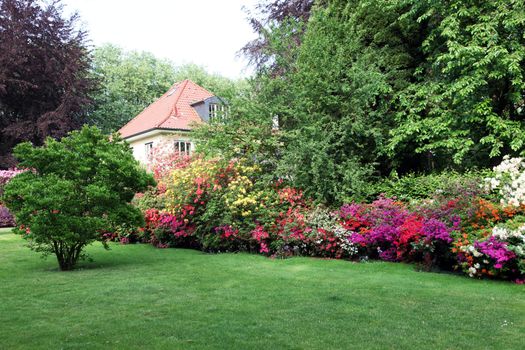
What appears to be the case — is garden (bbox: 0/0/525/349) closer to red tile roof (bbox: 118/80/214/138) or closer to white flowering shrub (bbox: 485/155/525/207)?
white flowering shrub (bbox: 485/155/525/207)

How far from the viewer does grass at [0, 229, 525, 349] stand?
15.3ft

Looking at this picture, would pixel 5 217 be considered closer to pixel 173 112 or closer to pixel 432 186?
pixel 173 112

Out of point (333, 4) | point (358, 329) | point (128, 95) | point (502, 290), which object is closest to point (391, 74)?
point (333, 4)

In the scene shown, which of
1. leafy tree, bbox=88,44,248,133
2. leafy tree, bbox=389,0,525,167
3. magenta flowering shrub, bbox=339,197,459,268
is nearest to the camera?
magenta flowering shrub, bbox=339,197,459,268

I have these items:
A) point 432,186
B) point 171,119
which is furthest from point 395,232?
point 171,119

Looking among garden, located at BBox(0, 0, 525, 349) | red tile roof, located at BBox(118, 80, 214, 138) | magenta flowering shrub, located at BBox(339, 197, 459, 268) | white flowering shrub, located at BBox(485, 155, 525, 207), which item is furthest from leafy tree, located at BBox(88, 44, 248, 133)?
white flowering shrub, located at BBox(485, 155, 525, 207)

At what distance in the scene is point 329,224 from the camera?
1084cm

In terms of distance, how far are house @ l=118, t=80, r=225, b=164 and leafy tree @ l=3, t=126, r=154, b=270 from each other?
14.3 metres

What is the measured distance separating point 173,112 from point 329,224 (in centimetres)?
1752

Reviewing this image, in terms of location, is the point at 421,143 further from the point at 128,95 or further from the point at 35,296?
the point at 128,95

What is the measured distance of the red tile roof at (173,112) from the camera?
83.9 feet

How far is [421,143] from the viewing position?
42.8 ft

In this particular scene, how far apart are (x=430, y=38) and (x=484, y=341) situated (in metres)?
10.3

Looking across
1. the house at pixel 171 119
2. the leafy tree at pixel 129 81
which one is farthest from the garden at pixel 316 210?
the leafy tree at pixel 129 81
